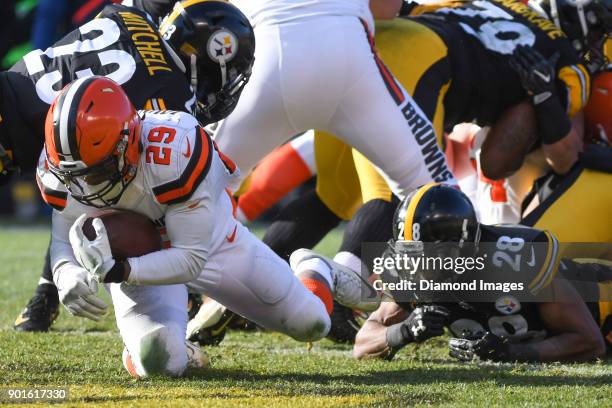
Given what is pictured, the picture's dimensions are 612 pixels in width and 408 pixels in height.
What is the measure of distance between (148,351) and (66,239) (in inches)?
17.1

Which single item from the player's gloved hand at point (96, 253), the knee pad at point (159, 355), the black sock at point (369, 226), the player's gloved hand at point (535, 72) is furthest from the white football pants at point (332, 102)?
the player's gloved hand at point (96, 253)

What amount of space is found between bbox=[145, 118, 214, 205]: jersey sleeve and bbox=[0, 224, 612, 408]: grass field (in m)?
0.56

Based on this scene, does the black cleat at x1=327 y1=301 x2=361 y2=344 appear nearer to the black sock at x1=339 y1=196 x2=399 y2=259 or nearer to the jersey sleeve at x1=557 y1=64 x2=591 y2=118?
the black sock at x1=339 y1=196 x2=399 y2=259

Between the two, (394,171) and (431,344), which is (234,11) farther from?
(431,344)

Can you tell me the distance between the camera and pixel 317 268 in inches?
156

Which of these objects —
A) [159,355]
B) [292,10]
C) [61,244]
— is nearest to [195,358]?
[159,355]

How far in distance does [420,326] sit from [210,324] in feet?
2.94

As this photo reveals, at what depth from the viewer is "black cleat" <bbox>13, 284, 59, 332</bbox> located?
444 centimetres

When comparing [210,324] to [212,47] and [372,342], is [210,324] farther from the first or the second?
[212,47]

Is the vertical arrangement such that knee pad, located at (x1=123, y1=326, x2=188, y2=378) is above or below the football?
below

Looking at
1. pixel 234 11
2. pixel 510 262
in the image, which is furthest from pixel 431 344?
pixel 234 11

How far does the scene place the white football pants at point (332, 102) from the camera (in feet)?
13.6

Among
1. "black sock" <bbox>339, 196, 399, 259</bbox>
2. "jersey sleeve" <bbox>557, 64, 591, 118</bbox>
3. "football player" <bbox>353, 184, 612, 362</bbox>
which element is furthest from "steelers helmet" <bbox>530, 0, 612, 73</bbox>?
"football player" <bbox>353, 184, 612, 362</bbox>

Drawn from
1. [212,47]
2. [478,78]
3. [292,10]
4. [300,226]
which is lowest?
[300,226]
